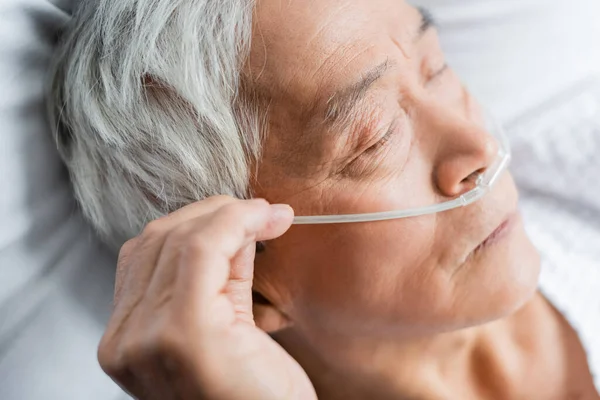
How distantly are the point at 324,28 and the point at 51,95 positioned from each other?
59 centimetres

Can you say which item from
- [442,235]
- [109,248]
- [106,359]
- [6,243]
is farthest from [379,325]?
[6,243]

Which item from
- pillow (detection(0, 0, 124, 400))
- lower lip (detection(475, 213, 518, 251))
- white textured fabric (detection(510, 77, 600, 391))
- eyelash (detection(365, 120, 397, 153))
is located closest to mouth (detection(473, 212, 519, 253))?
lower lip (detection(475, 213, 518, 251))

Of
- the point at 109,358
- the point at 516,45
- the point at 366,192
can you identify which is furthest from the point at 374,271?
the point at 516,45

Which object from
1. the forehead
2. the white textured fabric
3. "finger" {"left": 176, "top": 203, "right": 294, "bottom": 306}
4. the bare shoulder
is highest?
the forehead

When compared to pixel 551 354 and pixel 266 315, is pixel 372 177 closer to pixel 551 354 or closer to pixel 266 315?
pixel 266 315

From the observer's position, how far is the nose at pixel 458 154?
3.50 feet

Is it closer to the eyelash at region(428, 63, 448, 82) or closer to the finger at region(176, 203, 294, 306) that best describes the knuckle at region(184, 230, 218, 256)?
the finger at region(176, 203, 294, 306)

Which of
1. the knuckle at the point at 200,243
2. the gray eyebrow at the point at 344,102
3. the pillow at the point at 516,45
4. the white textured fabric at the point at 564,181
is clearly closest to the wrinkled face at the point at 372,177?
the gray eyebrow at the point at 344,102

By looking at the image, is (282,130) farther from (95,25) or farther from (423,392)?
(423,392)

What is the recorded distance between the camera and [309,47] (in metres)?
1.02

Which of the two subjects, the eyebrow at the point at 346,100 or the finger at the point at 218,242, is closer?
the finger at the point at 218,242

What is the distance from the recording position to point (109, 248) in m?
1.40

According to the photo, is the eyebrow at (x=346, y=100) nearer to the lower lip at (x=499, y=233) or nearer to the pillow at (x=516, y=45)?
the lower lip at (x=499, y=233)

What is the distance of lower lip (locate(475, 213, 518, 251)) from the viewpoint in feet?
3.66
